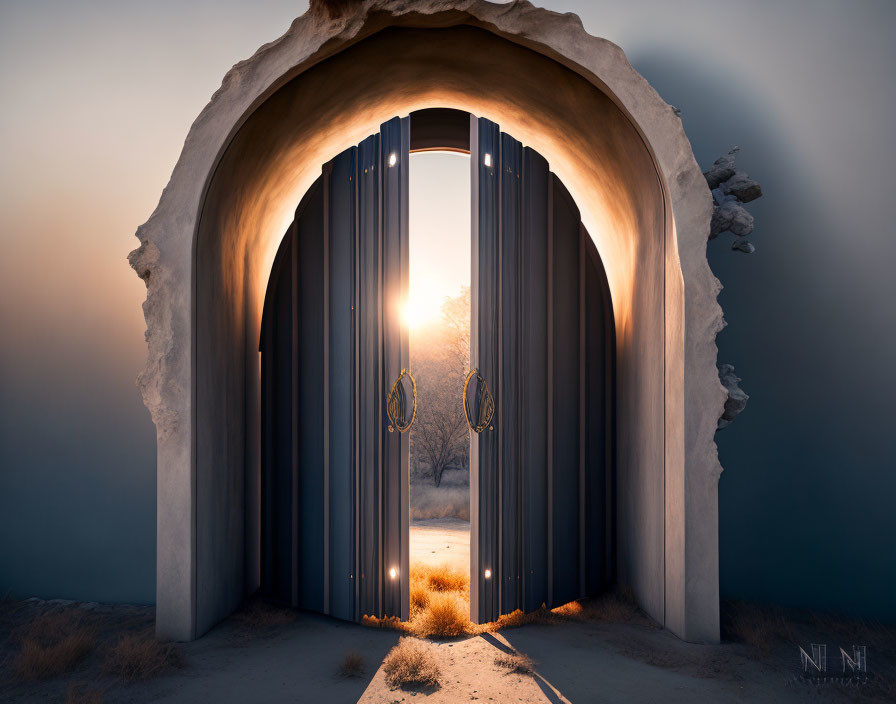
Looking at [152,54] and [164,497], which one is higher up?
[152,54]

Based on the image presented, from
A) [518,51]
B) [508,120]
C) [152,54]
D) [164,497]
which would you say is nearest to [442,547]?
[164,497]

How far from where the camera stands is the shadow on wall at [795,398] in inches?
156

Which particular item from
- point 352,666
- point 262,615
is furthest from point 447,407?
point 352,666

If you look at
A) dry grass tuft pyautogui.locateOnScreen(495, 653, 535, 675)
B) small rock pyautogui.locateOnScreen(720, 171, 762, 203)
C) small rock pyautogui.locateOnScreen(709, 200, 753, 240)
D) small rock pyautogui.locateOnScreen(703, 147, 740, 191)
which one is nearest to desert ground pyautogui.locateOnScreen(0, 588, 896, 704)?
dry grass tuft pyautogui.locateOnScreen(495, 653, 535, 675)

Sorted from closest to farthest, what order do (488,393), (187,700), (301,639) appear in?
(187,700), (301,639), (488,393)

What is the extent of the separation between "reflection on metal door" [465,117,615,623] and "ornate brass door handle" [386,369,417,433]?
414mm

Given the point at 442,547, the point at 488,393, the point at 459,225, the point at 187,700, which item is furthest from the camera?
the point at 459,225

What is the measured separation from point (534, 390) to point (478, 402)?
0.48m

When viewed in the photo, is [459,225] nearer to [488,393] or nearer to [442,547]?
[442,547]

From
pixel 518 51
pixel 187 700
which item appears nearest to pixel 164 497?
pixel 187 700

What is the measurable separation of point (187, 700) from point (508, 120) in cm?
414

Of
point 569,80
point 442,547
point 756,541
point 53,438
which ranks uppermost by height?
point 569,80

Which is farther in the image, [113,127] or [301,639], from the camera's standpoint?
[113,127]

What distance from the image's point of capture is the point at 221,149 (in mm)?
3324
